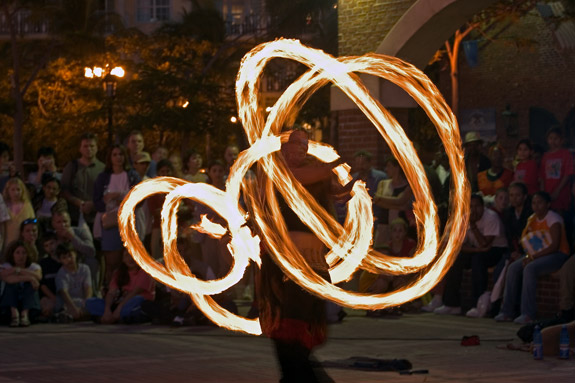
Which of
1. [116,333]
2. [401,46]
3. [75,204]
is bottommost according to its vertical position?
[116,333]

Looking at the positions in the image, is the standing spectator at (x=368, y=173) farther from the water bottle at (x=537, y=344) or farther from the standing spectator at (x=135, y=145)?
the water bottle at (x=537, y=344)

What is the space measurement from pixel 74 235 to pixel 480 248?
5010mm

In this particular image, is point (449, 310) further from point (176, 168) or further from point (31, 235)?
point (31, 235)

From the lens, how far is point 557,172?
15.0 m

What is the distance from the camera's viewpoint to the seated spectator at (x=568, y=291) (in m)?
13.0

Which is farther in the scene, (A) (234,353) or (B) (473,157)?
(B) (473,157)

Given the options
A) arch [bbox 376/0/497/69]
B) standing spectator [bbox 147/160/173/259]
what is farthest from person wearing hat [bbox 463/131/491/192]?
standing spectator [bbox 147/160/173/259]

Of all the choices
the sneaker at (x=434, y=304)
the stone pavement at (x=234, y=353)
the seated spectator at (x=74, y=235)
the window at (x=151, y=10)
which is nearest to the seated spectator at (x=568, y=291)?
the stone pavement at (x=234, y=353)

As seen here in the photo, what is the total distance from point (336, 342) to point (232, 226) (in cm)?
316

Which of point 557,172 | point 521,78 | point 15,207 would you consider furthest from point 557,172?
point 521,78

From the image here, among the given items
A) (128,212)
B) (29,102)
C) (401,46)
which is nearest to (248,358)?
(128,212)

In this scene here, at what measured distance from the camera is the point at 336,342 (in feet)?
41.9

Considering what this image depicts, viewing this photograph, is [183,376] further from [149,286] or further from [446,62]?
[446,62]

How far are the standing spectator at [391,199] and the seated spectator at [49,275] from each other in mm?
4000
